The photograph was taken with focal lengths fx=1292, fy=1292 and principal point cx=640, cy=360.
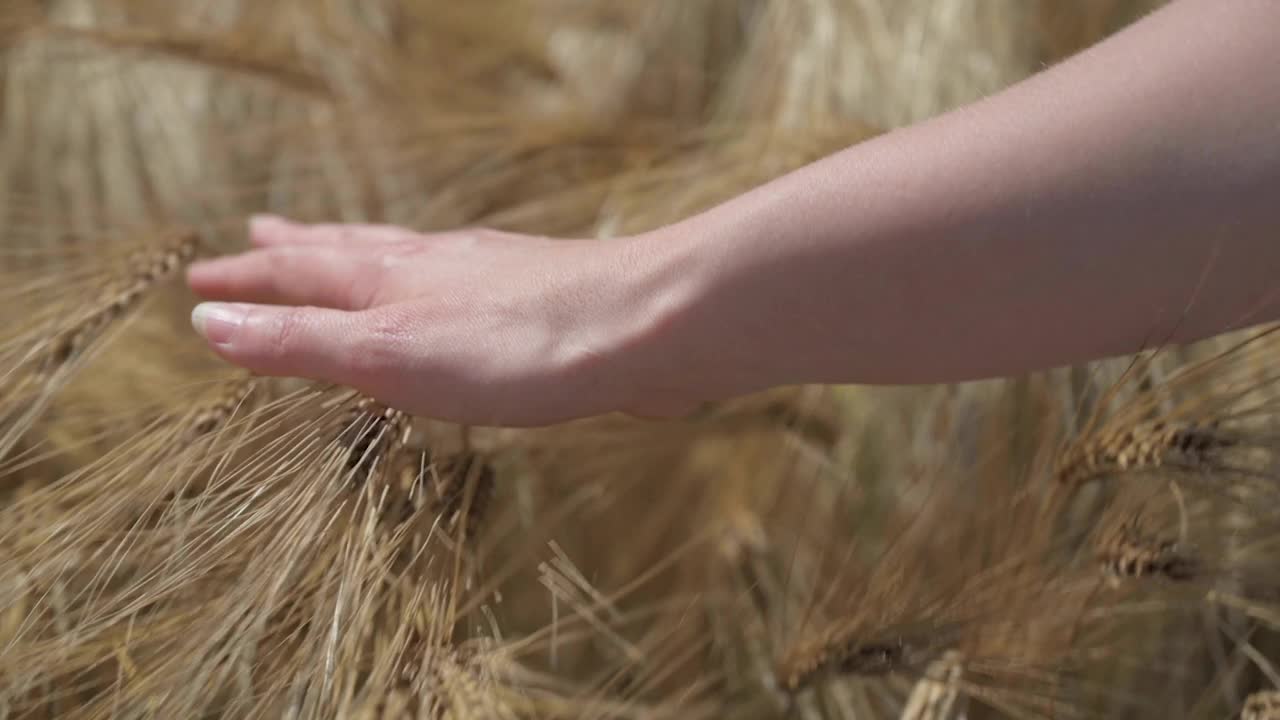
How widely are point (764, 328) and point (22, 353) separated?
1.20 ft

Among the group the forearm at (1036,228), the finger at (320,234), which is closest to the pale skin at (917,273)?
the forearm at (1036,228)

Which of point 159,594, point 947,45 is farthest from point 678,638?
point 947,45

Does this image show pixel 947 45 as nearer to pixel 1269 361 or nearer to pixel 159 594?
pixel 1269 361

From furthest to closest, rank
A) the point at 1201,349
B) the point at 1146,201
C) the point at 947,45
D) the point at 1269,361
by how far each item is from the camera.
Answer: the point at 947,45 → the point at 1201,349 → the point at 1269,361 → the point at 1146,201

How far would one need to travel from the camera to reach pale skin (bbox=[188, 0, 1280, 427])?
437 mm

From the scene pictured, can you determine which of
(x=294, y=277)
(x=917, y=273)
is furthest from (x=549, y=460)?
(x=917, y=273)

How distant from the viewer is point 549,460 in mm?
698

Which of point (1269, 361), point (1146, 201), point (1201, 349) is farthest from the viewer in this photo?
point (1201, 349)

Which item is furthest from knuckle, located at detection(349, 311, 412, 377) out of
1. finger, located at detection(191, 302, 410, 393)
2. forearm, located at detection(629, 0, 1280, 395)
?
forearm, located at detection(629, 0, 1280, 395)

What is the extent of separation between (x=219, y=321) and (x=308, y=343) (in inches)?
2.1

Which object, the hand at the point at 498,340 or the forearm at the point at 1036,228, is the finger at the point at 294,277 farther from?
the forearm at the point at 1036,228

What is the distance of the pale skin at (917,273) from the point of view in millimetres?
437

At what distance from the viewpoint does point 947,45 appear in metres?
0.81

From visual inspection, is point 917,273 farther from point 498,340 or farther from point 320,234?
point 320,234
